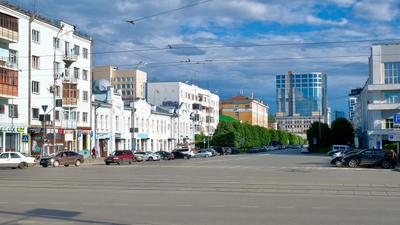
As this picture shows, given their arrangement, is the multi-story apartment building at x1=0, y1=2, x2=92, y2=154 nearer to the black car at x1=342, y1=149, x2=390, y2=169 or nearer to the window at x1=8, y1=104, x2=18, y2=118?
the window at x1=8, y1=104, x2=18, y2=118

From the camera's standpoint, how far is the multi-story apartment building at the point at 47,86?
56.7m

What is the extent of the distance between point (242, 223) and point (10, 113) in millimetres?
47662

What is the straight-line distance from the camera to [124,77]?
151000mm

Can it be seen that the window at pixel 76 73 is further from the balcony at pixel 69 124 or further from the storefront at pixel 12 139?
the storefront at pixel 12 139

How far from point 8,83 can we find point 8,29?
516cm

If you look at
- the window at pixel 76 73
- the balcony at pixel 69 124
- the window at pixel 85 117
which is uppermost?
→ the window at pixel 76 73

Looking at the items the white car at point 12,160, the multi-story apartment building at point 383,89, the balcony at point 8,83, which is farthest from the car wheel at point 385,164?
the multi-story apartment building at point 383,89

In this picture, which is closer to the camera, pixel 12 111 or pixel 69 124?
pixel 12 111

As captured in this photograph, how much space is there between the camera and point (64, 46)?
66.8 m

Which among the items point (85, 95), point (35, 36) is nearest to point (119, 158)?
point (35, 36)

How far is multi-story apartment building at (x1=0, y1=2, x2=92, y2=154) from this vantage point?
56722 millimetres

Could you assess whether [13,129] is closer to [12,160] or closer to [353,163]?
[12,160]

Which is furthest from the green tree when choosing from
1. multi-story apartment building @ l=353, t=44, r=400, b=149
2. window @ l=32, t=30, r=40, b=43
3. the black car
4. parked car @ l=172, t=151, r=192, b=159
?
the black car

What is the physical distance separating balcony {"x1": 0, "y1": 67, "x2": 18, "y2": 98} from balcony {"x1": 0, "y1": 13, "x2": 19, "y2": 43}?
9.67ft
